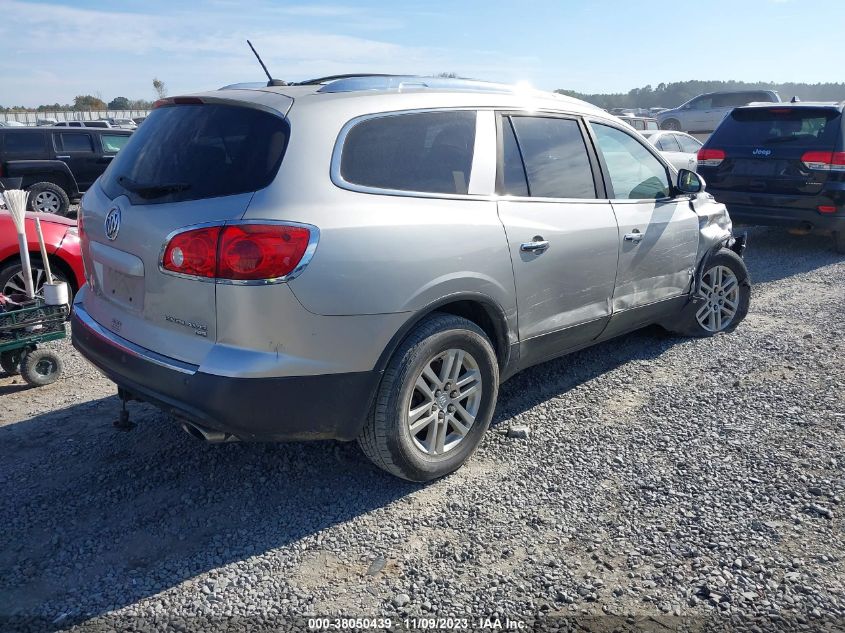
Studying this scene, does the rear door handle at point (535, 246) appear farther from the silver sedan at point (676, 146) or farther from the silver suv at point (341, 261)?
the silver sedan at point (676, 146)

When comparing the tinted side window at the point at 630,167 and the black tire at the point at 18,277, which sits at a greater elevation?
the tinted side window at the point at 630,167

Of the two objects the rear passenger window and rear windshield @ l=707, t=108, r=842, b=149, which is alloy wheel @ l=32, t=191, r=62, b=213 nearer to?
rear windshield @ l=707, t=108, r=842, b=149

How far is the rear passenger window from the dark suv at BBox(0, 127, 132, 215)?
1129cm

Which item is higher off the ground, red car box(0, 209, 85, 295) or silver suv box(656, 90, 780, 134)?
silver suv box(656, 90, 780, 134)

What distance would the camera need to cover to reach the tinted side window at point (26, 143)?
13562mm

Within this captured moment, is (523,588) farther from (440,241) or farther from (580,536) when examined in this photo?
(440,241)

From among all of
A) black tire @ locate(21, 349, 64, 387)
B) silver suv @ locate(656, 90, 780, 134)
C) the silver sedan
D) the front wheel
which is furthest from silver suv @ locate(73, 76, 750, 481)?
silver suv @ locate(656, 90, 780, 134)

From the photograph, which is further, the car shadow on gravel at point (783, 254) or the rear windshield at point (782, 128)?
the rear windshield at point (782, 128)

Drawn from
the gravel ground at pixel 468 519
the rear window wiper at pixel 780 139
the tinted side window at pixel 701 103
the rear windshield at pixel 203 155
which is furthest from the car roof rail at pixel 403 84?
the tinted side window at pixel 701 103

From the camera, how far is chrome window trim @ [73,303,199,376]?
9.53ft

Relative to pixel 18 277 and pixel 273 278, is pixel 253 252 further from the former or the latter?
pixel 18 277

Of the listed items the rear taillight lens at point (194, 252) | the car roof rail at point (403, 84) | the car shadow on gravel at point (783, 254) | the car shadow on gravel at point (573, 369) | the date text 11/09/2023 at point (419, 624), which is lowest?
the date text 11/09/2023 at point (419, 624)

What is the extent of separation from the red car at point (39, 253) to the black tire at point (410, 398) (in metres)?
3.77

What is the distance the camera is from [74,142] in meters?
14.3
